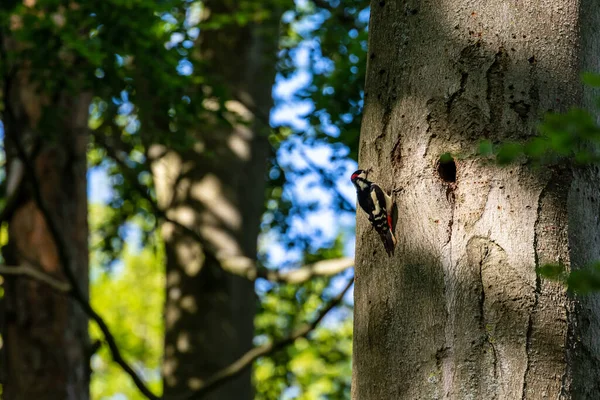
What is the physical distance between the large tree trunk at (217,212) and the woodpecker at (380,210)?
421 cm

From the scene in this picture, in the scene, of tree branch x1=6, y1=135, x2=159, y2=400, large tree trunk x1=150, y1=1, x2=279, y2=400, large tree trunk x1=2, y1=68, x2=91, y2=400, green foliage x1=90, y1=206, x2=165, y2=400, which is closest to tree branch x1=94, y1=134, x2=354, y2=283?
large tree trunk x1=150, y1=1, x2=279, y2=400

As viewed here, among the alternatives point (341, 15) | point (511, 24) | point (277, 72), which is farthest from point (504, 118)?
point (277, 72)

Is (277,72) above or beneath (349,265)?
above

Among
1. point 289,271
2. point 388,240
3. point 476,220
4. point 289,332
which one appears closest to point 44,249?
point 289,271

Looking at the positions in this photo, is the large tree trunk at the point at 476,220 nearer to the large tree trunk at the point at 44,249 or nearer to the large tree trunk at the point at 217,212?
the large tree trunk at the point at 44,249

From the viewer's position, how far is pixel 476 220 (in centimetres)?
177

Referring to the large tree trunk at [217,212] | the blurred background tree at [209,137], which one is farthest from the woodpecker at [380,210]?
the large tree trunk at [217,212]

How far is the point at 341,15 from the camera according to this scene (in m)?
5.34

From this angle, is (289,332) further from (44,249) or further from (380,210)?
(380,210)

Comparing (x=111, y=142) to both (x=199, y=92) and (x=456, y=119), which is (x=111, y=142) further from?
(x=456, y=119)

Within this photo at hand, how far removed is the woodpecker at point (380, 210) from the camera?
1850mm

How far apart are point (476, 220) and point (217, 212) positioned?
17.0 ft

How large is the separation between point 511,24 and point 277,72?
5.00 meters

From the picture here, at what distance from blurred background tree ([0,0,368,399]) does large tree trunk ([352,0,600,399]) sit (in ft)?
7.25
